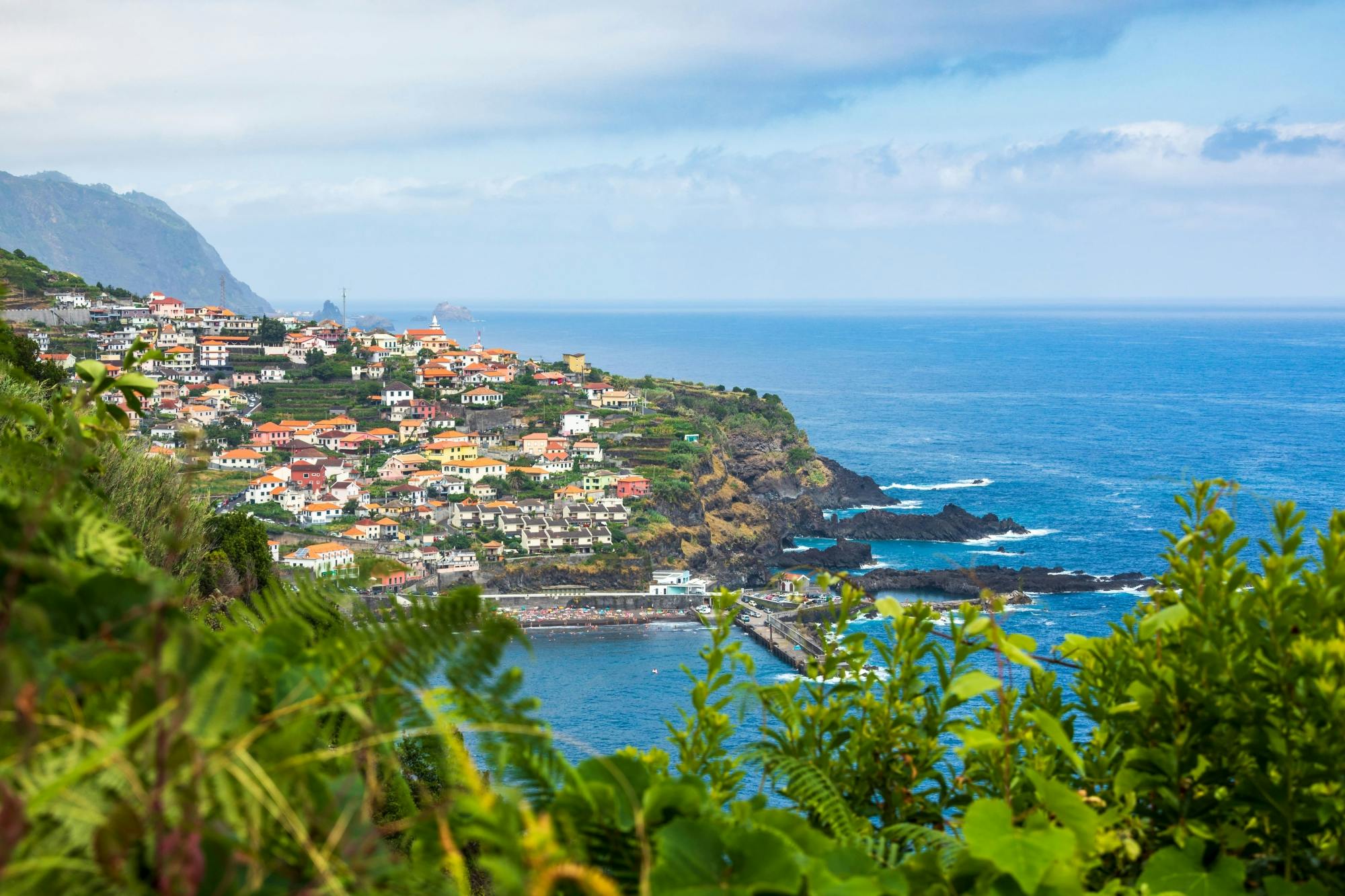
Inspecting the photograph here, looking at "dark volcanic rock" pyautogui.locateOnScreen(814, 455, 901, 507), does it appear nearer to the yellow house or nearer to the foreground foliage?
the yellow house

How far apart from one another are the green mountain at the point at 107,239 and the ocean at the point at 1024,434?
42.5m

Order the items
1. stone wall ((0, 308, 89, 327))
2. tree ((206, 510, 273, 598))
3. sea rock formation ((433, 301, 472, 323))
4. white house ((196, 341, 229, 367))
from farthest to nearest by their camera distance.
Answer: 1. sea rock formation ((433, 301, 472, 323))
2. white house ((196, 341, 229, 367))
3. stone wall ((0, 308, 89, 327))
4. tree ((206, 510, 273, 598))

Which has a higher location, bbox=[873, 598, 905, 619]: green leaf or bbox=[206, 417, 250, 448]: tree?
bbox=[873, 598, 905, 619]: green leaf

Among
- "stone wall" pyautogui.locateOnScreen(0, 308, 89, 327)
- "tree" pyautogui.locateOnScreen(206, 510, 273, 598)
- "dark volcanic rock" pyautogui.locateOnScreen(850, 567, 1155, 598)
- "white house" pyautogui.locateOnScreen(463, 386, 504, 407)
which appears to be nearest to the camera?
"tree" pyautogui.locateOnScreen(206, 510, 273, 598)

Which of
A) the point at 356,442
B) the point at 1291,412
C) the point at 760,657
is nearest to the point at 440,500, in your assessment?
the point at 356,442

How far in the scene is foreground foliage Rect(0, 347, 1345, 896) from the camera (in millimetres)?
586

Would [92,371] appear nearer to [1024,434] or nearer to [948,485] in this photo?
[948,485]

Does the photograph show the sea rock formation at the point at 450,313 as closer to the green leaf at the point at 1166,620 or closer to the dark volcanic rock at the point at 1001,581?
the dark volcanic rock at the point at 1001,581

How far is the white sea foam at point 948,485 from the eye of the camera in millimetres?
38438

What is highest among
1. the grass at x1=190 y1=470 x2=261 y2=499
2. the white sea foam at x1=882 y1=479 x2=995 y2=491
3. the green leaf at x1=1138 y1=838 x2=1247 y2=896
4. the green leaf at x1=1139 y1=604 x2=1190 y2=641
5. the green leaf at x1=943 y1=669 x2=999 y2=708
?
the green leaf at x1=1139 y1=604 x2=1190 y2=641

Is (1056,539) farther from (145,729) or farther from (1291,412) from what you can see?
(145,729)

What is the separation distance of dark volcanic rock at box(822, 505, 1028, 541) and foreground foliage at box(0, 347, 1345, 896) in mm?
31910

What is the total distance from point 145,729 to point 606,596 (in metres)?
28.0

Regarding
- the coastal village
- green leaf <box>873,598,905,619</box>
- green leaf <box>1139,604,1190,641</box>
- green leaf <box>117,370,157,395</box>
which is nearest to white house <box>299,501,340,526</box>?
the coastal village
